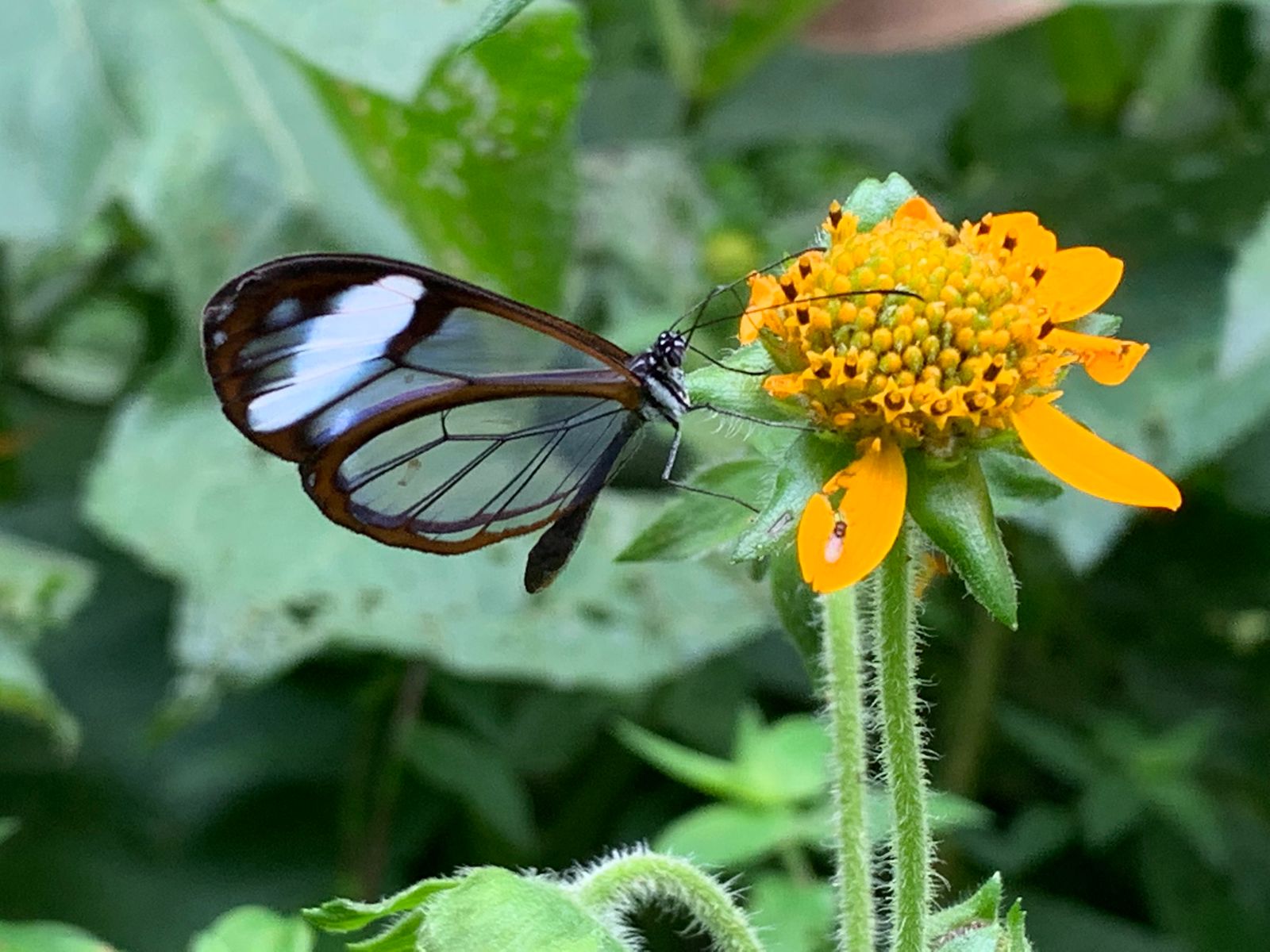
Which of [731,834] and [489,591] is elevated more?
[489,591]

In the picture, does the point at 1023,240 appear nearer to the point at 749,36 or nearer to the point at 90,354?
the point at 749,36

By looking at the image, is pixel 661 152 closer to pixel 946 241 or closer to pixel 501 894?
pixel 946 241

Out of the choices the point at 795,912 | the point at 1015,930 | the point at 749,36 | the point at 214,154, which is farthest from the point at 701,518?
the point at 749,36

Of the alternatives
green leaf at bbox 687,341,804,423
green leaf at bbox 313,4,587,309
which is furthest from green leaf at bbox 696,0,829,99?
green leaf at bbox 687,341,804,423

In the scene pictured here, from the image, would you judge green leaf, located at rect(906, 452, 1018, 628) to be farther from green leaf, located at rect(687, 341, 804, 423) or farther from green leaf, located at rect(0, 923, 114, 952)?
green leaf, located at rect(0, 923, 114, 952)

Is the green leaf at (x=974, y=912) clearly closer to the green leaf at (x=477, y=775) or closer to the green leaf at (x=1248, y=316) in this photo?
the green leaf at (x=1248, y=316)

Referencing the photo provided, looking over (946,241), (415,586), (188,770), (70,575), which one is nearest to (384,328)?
(946,241)

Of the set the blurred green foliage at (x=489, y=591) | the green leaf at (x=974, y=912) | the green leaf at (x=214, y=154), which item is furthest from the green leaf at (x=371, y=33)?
the green leaf at (x=974, y=912)
